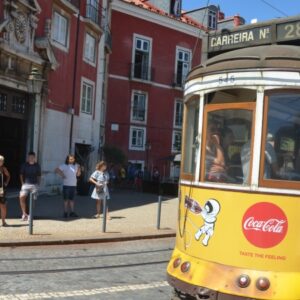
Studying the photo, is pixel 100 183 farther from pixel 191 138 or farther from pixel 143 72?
pixel 143 72

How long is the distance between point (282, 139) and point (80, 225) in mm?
8871

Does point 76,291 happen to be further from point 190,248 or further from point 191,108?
point 191,108

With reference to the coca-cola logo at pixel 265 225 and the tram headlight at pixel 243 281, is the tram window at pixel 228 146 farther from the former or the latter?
the tram headlight at pixel 243 281

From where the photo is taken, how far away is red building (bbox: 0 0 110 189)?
63.2 feet

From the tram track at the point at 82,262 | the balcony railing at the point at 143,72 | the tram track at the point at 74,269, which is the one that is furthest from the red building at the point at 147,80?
the tram track at the point at 74,269

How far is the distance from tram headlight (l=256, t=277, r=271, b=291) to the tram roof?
1937mm

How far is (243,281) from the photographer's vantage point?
5129mm

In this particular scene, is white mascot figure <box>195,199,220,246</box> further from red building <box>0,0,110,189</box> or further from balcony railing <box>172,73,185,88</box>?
balcony railing <box>172,73,185,88</box>

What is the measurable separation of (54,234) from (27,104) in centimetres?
→ 1023

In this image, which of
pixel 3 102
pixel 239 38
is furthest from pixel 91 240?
pixel 3 102

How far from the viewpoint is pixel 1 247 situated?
33.9 ft

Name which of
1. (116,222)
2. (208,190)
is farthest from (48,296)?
(116,222)

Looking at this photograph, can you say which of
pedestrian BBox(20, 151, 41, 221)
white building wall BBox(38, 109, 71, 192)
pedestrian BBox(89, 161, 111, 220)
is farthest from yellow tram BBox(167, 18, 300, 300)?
white building wall BBox(38, 109, 71, 192)

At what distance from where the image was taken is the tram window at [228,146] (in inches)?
211
